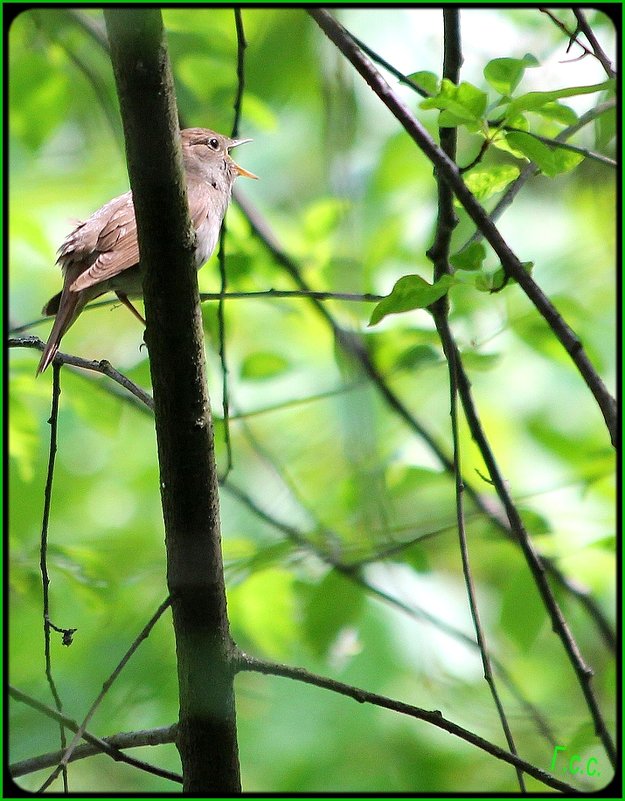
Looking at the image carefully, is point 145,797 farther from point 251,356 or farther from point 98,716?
point 251,356

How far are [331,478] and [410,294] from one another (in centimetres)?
239

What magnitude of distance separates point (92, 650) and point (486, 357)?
6.08 ft

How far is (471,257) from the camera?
1765 mm

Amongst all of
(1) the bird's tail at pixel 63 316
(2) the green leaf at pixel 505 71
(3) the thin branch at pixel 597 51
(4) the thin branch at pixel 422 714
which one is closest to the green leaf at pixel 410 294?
(2) the green leaf at pixel 505 71

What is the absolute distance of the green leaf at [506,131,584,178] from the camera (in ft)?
5.57

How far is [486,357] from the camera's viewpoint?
116 inches

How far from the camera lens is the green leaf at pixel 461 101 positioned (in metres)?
1.61

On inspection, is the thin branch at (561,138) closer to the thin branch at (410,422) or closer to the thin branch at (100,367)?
the thin branch at (100,367)

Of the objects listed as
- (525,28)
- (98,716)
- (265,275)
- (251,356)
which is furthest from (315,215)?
(98,716)

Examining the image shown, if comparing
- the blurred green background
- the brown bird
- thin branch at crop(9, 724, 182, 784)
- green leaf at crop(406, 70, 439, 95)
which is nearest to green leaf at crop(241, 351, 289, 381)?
the blurred green background

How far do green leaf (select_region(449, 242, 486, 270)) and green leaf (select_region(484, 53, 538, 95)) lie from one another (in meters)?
0.29

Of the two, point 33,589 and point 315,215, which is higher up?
point 315,215

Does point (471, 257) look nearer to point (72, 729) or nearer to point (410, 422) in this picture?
point (72, 729)

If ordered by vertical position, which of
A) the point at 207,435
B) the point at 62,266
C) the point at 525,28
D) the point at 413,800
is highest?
the point at 525,28
